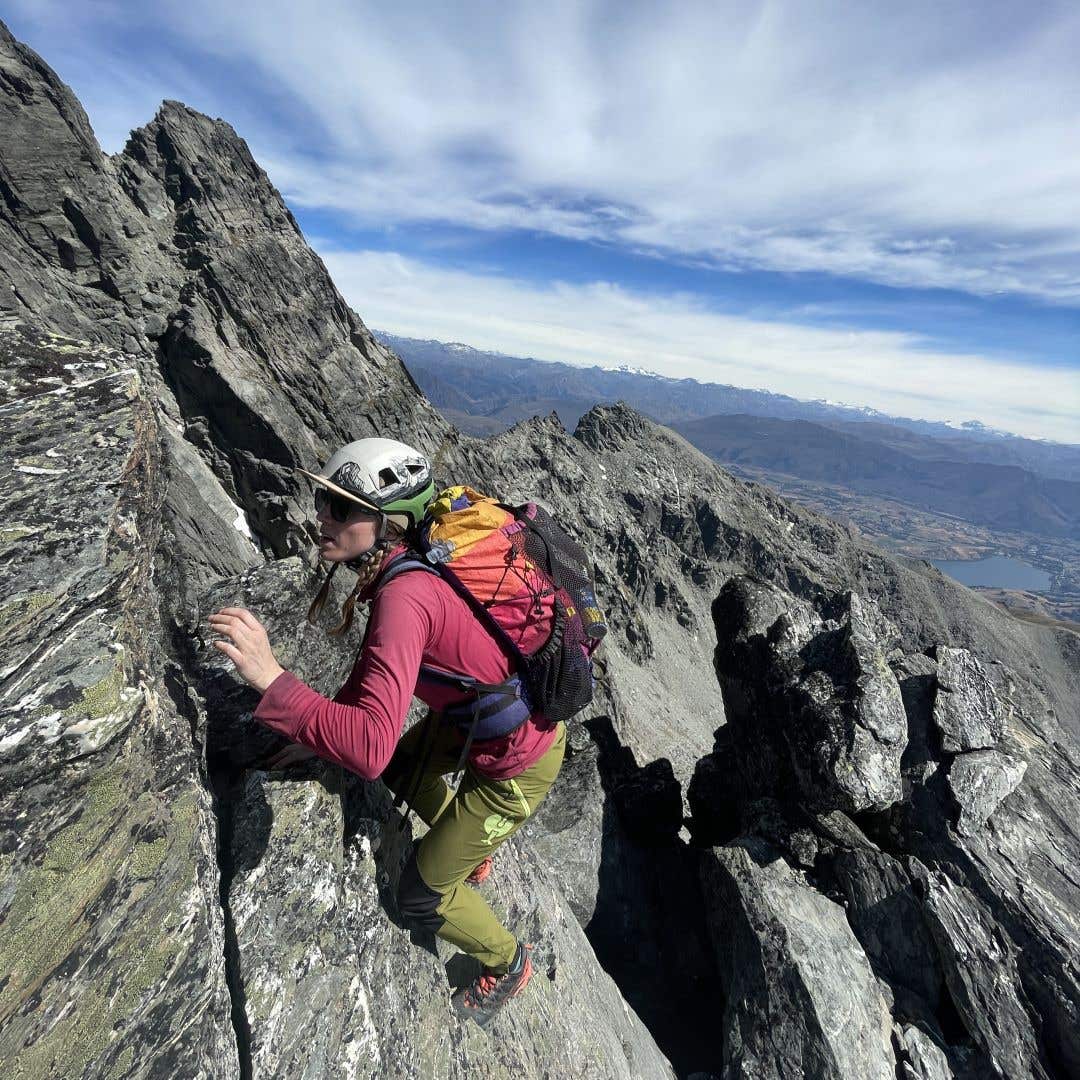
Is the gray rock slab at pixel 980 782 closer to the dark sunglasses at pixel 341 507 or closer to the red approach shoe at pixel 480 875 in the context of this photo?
the red approach shoe at pixel 480 875

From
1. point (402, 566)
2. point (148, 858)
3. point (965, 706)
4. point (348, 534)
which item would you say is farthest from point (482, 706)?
point (965, 706)

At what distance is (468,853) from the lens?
7.38 meters

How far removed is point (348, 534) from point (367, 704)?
1.88m

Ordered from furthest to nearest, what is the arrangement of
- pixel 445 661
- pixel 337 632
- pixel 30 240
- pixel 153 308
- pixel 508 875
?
pixel 153 308
pixel 30 240
pixel 508 875
pixel 337 632
pixel 445 661

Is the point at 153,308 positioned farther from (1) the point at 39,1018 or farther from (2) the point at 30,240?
(1) the point at 39,1018

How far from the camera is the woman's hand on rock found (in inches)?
205

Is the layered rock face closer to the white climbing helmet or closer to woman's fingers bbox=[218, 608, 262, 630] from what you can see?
woman's fingers bbox=[218, 608, 262, 630]

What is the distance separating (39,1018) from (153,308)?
7412 cm

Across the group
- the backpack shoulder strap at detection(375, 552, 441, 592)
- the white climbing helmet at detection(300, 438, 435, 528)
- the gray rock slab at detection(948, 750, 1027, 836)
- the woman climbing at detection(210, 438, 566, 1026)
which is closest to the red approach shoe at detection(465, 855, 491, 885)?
the woman climbing at detection(210, 438, 566, 1026)

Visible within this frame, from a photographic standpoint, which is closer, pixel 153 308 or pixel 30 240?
pixel 30 240

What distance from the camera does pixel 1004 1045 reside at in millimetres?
10602

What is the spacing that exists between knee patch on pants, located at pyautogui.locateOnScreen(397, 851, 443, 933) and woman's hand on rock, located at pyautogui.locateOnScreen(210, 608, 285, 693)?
3856 mm

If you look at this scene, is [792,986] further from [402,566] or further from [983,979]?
[402,566]

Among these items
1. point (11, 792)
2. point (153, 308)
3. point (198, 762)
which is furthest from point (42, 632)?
point (153, 308)
